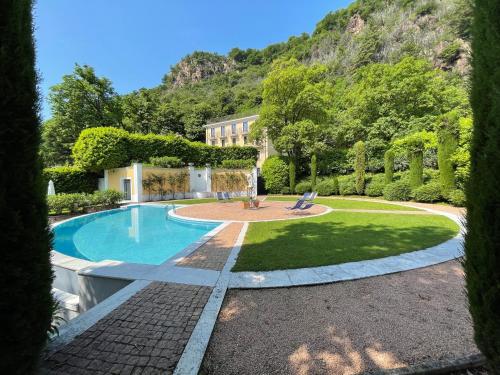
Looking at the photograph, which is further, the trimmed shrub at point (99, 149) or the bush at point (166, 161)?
the bush at point (166, 161)

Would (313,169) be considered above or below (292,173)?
above

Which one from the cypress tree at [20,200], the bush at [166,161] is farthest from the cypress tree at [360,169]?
the cypress tree at [20,200]

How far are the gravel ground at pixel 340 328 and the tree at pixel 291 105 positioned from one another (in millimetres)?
21811

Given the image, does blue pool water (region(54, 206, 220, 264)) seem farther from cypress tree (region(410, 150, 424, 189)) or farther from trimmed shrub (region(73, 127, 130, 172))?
cypress tree (region(410, 150, 424, 189))

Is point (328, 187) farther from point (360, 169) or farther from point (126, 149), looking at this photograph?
point (126, 149)

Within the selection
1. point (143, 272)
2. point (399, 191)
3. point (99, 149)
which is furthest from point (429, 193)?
point (99, 149)

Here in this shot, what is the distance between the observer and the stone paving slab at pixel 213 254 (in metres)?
5.15

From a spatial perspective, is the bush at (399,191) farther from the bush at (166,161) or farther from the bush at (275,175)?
the bush at (166,161)

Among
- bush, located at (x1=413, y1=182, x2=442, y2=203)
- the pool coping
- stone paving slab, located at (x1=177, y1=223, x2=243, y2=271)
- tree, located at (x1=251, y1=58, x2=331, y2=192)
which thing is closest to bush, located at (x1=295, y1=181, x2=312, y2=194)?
tree, located at (x1=251, y1=58, x2=331, y2=192)

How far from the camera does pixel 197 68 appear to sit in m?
89.8

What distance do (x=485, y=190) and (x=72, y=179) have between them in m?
25.8

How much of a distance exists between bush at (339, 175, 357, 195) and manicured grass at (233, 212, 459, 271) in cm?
1184

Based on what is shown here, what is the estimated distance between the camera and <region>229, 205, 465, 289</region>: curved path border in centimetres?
409

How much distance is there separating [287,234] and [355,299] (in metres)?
4.13
